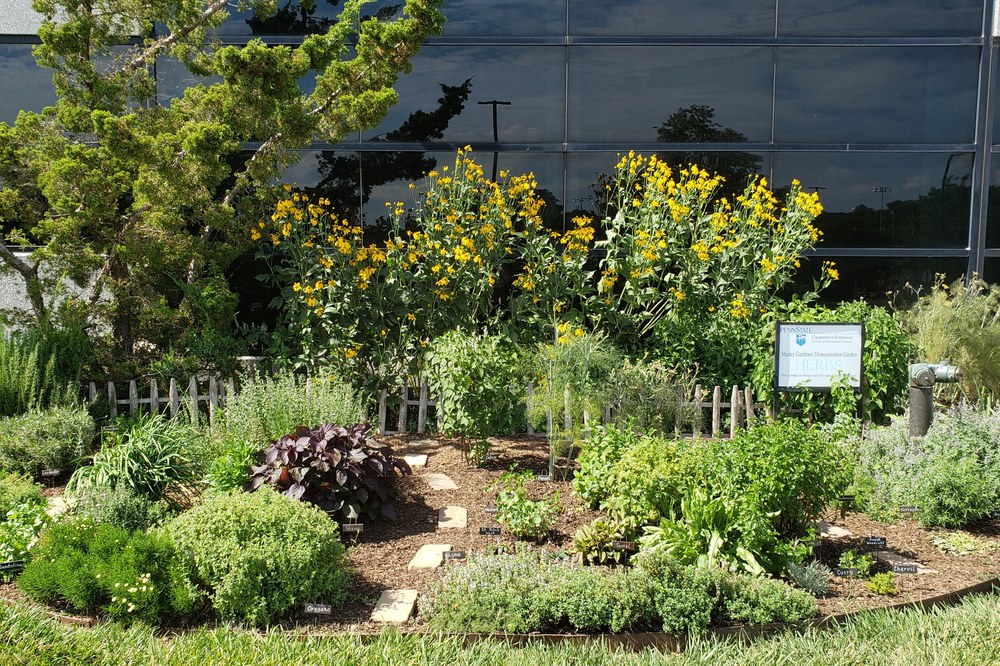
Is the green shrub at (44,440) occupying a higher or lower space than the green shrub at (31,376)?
lower

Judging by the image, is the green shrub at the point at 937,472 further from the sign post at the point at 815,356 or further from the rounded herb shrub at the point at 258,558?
the rounded herb shrub at the point at 258,558

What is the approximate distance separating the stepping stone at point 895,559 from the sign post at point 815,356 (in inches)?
66.5

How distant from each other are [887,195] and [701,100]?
2390mm

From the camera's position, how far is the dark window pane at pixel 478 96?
925 cm

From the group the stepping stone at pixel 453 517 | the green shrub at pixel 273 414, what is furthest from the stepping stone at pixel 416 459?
the stepping stone at pixel 453 517

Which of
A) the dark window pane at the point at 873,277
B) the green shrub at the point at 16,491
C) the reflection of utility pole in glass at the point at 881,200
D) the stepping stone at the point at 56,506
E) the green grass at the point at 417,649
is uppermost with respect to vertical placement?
the reflection of utility pole in glass at the point at 881,200

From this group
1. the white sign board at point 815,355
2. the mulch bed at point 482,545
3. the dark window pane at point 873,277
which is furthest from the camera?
the dark window pane at point 873,277

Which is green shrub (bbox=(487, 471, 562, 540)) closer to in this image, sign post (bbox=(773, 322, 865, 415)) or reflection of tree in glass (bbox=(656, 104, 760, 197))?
sign post (bbox=(773, 322, 865, 415))

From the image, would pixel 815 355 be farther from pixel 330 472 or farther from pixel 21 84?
pixel 21 84

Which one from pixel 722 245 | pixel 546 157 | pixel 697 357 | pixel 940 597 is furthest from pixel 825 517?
pixel 546 157

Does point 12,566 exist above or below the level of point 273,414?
below

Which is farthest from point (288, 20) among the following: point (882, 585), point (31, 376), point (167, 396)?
point (882, 585)

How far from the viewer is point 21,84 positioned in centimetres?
920

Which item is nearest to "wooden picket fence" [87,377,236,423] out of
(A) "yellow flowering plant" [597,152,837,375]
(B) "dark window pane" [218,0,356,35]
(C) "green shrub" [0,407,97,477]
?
(C) "green shrub" [0,407,97,477]
